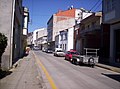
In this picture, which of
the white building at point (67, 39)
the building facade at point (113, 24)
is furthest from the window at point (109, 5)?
the white building at point (67, 39)

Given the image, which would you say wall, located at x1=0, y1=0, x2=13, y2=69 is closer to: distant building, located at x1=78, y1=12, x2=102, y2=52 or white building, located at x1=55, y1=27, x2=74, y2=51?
distant building, located at x1=78, y1=12, x2=102, y2=52

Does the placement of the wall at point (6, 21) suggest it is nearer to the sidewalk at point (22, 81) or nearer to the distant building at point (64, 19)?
the sidewalk at point (22, 81)

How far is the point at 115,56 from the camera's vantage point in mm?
27172

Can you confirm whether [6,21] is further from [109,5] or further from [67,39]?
[67,39]

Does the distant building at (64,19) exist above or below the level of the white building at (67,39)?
above

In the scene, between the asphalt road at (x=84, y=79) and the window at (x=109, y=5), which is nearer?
the asphalt road at (x=84, y=79)

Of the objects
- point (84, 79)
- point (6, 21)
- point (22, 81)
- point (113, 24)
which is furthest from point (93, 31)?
point (22, 81)

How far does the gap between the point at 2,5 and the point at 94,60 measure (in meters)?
11.6

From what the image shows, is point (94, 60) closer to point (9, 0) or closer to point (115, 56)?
point (115, 56)

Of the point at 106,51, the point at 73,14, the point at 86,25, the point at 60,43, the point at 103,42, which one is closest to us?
the point at 106,51

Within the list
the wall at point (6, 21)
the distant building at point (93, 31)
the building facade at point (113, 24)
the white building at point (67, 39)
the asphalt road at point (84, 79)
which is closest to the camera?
the asphalt road at point (84, 79)

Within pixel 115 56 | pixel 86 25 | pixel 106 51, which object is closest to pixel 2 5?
pixel 115 56

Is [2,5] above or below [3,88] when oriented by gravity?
above

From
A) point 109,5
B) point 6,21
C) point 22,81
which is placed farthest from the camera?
point 109,5
